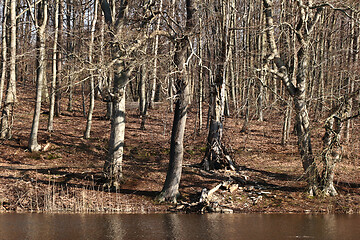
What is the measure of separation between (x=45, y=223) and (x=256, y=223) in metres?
6.07

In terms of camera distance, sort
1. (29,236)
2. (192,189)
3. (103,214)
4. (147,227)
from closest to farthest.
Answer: (29,236) < (147,227) < (103,214) < (192,189)

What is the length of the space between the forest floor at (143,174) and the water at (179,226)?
3.85ft

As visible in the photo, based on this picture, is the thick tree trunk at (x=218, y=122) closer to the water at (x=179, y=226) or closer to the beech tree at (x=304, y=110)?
the beech tree at (x=304, y=110)

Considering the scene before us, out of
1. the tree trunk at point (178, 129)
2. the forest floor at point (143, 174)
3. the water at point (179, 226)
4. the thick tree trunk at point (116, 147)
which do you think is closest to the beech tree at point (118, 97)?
the thick tree trunk at point (116, 147)

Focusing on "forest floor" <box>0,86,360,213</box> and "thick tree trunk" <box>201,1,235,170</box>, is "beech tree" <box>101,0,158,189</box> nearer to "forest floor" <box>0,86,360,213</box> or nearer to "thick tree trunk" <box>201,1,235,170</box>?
"forest floor" <box>0,86,360,213</box>

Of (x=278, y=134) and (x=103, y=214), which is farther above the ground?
(x=278, y=134)

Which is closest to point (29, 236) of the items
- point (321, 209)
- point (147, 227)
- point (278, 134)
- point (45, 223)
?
point (45, 223)

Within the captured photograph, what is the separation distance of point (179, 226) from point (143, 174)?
18.9ft

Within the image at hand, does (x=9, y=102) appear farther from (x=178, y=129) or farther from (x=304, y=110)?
(x=304, y=110)

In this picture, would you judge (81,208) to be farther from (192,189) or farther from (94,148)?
(94,148)

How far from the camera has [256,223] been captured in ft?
35.8

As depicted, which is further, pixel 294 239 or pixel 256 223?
pixel 256 223

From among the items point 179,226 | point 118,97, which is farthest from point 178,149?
point 179,226

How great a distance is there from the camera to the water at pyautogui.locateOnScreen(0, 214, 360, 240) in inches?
362
